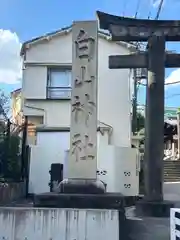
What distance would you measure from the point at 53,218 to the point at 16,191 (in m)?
7.72

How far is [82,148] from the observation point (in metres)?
9.68

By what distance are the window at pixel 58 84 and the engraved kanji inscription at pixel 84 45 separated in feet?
32.1

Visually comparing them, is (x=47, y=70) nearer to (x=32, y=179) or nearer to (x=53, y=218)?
(x=32, y=179)

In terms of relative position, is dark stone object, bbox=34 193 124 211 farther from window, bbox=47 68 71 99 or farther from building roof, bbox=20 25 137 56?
building roof, bbox=20 25 137 56

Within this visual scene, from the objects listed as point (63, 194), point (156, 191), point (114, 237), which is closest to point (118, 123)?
point (156, 191)

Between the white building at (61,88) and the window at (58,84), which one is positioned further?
the window at (58,84)

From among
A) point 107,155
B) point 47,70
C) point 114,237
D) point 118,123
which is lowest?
point 114,237

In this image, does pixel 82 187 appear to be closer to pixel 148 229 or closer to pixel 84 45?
pixel 148 229

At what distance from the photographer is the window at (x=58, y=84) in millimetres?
19828

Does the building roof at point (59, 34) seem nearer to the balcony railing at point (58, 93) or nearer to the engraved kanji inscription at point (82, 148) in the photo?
the balcony railing at point (58, 93)

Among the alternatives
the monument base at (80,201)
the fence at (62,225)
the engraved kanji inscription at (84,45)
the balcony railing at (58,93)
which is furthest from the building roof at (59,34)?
the fence at (62,225)

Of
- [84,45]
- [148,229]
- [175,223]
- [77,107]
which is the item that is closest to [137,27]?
[84,45]

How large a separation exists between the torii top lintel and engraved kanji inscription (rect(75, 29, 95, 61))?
102 inches

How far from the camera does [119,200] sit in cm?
854
